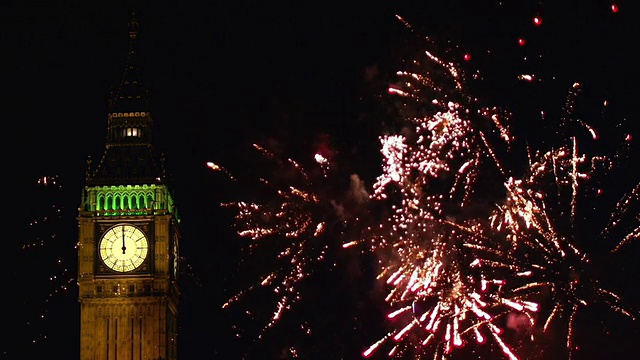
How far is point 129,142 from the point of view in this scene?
246ft

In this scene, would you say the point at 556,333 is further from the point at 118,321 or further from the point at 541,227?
the point at 118,321

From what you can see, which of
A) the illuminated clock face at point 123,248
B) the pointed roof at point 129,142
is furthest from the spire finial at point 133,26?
the illuminated clock face at point 123,248

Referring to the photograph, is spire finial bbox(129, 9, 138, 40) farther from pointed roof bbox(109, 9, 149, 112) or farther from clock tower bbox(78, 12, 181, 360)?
clock tower bbox(78, 12, 181, 360)

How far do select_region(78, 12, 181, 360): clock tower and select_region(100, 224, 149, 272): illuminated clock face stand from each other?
0.05m

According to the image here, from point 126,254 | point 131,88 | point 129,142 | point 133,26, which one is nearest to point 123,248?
point 126,254

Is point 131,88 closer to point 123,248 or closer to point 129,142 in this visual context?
point 129,142

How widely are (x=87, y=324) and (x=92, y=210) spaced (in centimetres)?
524

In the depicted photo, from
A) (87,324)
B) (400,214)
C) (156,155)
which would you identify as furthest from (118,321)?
(400,214)

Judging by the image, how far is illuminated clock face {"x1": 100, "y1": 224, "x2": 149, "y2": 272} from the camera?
73188mm

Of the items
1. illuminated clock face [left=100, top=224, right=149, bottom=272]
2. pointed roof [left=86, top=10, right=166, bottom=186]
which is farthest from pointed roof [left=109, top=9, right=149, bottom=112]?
illuminated clock face [left=100, top=224, right=149, bottom=272]

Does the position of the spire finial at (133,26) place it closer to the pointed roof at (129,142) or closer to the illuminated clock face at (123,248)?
the pointed roof at (129,142)

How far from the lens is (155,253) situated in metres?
73.3

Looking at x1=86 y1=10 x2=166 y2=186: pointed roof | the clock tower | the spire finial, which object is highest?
the spire finial

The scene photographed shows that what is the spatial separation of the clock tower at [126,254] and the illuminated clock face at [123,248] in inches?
1.8
